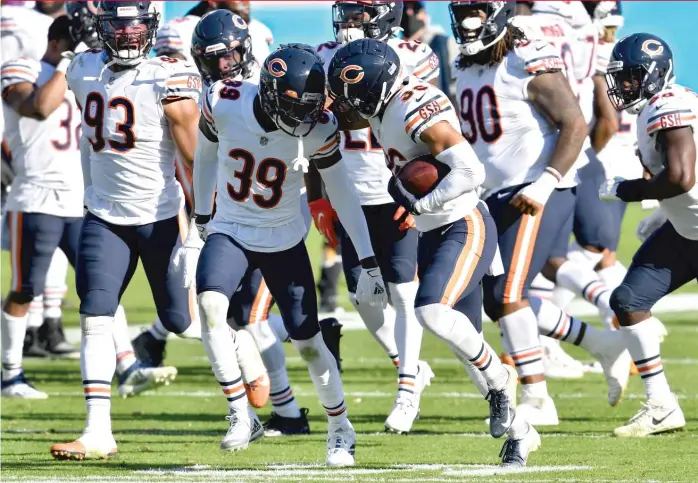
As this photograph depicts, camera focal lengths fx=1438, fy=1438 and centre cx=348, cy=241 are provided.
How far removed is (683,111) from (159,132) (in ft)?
7.39

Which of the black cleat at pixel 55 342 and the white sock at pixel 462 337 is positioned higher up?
the white sock at pixel 462 337

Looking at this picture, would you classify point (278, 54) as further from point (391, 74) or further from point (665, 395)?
point (665, 395)

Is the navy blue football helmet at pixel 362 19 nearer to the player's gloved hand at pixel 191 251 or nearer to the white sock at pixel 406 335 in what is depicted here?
the white sock at pixel 406 335

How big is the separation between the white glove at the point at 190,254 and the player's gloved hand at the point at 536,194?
1.46m

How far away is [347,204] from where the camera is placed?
5.79 m

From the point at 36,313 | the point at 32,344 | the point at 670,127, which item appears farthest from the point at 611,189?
the point at 32,344

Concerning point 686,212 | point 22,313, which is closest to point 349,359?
point 22,313

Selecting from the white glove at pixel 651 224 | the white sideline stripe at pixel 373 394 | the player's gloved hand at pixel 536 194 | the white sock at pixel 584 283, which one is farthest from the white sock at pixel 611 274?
the player's gloved hand at pixel 536 194

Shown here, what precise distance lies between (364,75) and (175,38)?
124 inches

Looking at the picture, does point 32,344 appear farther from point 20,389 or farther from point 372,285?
point 372,285

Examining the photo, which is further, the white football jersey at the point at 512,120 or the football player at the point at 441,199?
the white football jersey at the point at 512,120

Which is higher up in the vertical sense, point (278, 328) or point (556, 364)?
point (278, 328)

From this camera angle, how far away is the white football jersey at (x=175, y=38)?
27.5 feet

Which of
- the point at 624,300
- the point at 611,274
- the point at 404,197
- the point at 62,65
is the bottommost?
the point at 611,274
